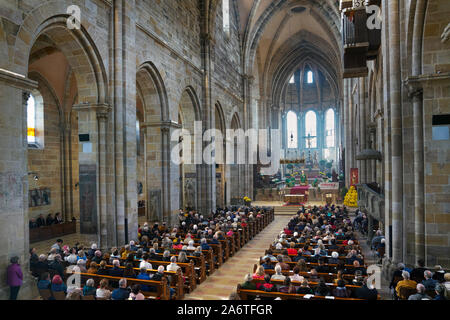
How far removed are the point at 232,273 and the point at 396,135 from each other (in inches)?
264

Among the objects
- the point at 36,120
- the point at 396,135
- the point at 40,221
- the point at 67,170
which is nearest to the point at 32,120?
the point at 36,120

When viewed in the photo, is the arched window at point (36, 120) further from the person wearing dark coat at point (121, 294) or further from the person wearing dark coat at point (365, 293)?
the person wearing dark coat at point (365, 293)

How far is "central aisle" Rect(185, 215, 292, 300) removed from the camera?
934cm

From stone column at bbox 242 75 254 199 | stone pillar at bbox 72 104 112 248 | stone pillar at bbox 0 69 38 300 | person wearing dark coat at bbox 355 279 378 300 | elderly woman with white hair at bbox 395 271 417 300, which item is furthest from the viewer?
stone column at bbox 242 75 254 199

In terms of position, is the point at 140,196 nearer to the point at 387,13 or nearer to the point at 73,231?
the point at 73,231

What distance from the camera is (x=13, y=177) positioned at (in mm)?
7941

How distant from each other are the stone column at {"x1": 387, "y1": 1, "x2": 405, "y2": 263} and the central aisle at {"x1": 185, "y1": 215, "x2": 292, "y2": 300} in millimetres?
4742

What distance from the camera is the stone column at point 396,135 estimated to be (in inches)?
366

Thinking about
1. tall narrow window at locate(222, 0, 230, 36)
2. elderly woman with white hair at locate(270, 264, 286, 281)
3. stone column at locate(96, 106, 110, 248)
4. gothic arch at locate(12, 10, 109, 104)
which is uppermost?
tall narrow window at locate(222, 0, 230, 36)

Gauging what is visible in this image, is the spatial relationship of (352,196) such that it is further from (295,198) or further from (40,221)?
(40,221)

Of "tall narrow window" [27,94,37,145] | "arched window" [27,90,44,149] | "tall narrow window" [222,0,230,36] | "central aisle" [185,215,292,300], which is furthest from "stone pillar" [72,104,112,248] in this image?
"tall narrow window" [222,0,230,36]

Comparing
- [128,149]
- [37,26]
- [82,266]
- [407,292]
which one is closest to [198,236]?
[128,149]

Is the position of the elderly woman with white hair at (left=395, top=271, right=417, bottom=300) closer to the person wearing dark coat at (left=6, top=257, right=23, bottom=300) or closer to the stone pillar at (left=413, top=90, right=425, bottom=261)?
the stone pillar at (left=413, top=90, right=425, bottom=261)

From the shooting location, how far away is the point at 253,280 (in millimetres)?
7652
